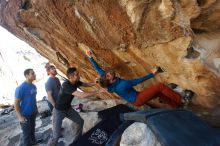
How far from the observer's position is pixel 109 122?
7.00m

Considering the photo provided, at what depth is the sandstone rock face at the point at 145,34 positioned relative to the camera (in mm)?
5047

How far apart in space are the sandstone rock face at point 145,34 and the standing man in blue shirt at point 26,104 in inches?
48.5

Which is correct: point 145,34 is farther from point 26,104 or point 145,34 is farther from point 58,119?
point 26,104

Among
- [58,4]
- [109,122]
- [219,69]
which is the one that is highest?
[58,4]

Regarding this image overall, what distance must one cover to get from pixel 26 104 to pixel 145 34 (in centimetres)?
335

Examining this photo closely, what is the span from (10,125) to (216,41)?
7954mm

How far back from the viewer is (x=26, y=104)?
24.3 ft

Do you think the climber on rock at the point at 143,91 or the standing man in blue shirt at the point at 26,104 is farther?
the standing man in blue shirt at the point at 26,104

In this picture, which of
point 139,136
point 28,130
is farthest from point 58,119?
point 139,136

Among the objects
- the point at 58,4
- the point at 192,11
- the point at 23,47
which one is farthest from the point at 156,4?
the point at 23,47


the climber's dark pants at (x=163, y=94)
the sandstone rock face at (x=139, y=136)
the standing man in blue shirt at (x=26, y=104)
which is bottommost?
the sandstone rock face at (x=139, y=136)

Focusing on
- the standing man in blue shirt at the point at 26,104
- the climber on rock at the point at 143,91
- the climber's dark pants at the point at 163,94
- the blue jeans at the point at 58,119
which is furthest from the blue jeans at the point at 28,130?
the climber's dark pants at the point at 163,94

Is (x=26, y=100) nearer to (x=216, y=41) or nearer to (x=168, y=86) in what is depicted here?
(x=168, y=86)

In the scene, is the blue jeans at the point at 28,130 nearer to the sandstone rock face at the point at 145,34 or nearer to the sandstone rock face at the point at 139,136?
the sandstone rock face at the point at 145,34
